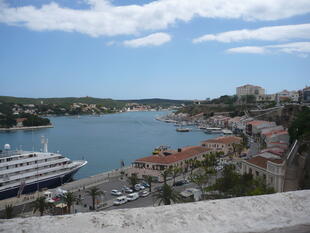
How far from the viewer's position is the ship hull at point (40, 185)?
12.6 metres

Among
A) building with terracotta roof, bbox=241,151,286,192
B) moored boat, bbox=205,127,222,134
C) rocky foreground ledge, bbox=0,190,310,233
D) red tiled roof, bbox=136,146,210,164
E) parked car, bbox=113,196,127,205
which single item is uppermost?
rocky foreground ledge, bbox=0,190,310,233

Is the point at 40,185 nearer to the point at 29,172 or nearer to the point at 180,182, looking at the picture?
the point at 29,172

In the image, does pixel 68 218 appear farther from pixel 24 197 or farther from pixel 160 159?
pixel 160 159

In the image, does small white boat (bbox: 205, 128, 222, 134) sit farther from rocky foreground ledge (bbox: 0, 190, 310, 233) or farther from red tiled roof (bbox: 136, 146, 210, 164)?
rocky foreground ledge (bbox: 0, 190, 310, 233)

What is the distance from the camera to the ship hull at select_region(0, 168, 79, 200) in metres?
12.6

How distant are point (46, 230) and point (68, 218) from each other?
10 centimetres

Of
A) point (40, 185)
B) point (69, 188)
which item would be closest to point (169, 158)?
point (69, 188)

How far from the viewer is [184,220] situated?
3.80ft

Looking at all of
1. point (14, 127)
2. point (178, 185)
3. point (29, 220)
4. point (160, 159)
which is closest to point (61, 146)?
point (160, 159)

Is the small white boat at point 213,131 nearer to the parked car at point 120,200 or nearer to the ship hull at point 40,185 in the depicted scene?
the ship hull at point 40,185

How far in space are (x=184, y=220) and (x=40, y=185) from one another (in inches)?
562

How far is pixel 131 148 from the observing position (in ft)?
94.6

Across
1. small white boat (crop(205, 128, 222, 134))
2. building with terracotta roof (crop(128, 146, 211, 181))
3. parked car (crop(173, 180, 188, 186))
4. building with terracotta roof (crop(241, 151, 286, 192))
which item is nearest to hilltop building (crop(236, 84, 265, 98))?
small white boat (crop(205, 128, 222, 134))

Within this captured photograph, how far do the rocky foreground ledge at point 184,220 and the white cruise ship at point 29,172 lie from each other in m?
13.1
